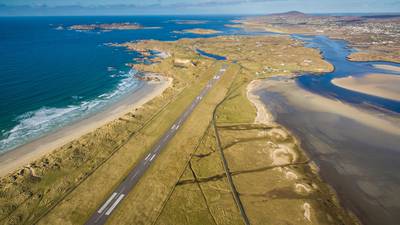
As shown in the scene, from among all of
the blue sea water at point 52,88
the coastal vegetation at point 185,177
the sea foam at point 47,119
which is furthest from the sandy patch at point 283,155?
the blue sea water at point 52,88

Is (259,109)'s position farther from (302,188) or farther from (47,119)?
(47,119)

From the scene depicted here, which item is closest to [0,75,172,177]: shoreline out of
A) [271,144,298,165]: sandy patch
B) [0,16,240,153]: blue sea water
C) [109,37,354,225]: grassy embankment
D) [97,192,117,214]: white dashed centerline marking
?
[0,16,240,153]: blue sea water

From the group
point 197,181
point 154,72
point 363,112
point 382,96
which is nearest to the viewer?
point 197,181

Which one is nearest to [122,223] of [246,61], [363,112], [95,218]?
[95,218]

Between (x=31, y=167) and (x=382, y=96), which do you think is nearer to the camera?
(x=31, y=167)

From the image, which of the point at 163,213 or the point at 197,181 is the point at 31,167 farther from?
the point at 197,181

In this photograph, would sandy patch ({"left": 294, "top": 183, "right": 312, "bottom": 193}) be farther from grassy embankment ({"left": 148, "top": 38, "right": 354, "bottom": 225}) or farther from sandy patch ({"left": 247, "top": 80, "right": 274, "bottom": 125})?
sandy patch ({"left": 247, "top": 80, "right": 274, "bottom": 125})

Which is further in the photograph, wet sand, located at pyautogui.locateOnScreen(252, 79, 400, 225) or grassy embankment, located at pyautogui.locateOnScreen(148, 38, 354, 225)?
wet sand, located at pyautogui.locateOnScreen(252, 79, 400, 225)
